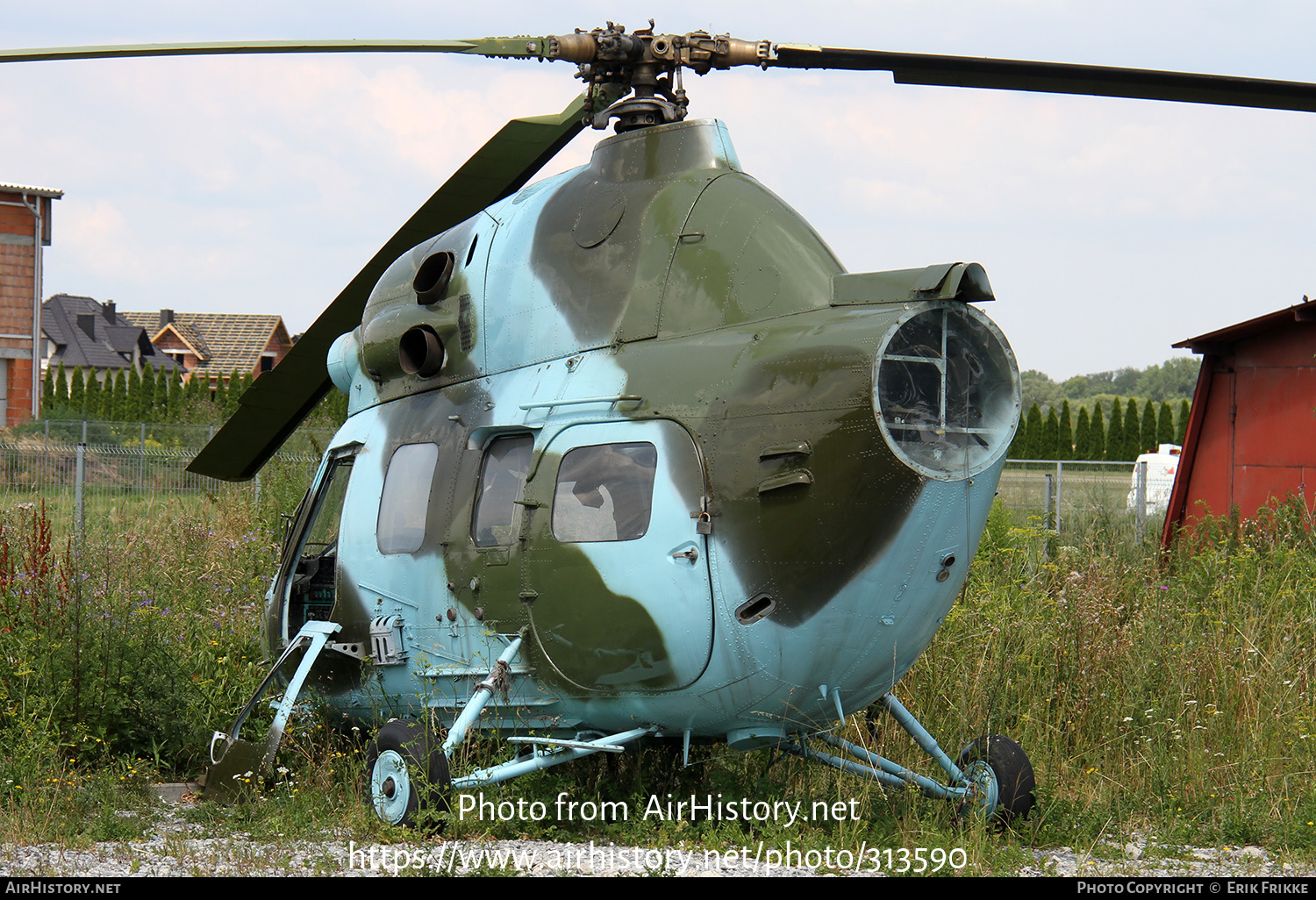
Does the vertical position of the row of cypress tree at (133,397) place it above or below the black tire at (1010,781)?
above

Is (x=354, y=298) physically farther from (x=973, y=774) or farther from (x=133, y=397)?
(x=133, y=397)

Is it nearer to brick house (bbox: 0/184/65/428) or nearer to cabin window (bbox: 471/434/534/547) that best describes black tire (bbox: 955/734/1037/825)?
cabin window (bbox: 471/434/534/547)

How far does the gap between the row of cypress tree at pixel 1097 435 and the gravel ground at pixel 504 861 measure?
37.6 m

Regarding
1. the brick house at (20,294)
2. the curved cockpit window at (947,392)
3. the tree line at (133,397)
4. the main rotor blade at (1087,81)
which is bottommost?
the curved cockpit window at (947,392)

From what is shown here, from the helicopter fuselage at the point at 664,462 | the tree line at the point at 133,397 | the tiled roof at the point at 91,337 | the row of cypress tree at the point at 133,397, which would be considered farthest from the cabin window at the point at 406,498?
the tiled roof at the point at 91,337

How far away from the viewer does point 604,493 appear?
561 centimetres

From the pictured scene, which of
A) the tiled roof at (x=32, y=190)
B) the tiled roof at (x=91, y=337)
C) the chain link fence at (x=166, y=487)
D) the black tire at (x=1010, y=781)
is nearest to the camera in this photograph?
the black tire at (x=1010, y=781)

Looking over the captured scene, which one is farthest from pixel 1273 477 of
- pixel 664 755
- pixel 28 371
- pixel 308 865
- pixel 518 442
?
pixel 28 371

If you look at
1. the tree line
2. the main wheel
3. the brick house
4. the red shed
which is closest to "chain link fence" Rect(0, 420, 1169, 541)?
the red shed

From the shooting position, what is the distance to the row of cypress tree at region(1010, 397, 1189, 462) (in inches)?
1684

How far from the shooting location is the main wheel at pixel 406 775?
18.5ft

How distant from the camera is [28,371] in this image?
38.0 metres

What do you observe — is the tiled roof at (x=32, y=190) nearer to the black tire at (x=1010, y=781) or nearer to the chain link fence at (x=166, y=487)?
the chain link fence at (x=166, y=487)

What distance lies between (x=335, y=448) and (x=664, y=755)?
9.69 ft
